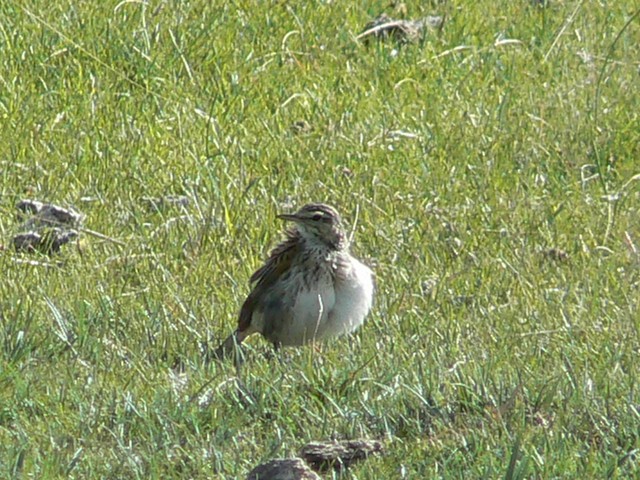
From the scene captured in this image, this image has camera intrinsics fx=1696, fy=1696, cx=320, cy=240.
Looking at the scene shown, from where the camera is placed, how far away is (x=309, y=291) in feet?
23.8

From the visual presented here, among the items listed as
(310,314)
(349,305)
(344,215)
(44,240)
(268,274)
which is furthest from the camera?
(344,215)

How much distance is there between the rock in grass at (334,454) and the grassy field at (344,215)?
4cm

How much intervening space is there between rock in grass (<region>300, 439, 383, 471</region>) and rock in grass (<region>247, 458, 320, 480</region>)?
309 millimetres

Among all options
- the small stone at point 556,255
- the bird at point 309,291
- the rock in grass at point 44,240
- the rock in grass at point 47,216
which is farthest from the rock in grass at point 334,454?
the rock in grass at point 47,216

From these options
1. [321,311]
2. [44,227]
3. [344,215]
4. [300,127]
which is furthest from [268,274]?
[300,127]

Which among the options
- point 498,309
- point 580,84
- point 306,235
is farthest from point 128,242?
point 580,84

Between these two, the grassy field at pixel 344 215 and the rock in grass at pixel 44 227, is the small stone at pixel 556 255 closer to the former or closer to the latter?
the grassy field at pixel 344 215

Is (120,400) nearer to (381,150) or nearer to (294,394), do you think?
(294,394)

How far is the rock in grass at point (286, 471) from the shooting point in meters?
5.35

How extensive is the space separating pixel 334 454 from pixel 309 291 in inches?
62.7

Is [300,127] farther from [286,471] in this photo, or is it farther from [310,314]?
[286,471]

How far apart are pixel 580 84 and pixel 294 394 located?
14.7 feet

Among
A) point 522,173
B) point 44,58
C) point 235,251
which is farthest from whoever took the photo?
point 44,58

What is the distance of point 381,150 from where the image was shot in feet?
30.7
